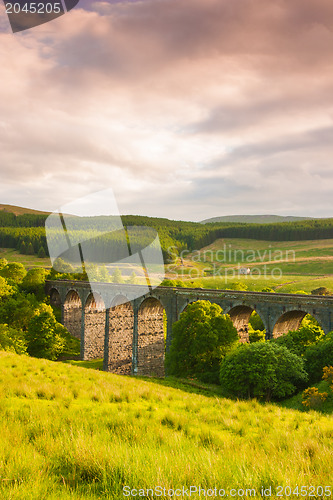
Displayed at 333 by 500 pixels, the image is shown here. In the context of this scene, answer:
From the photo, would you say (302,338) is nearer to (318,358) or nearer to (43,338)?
(318,358)

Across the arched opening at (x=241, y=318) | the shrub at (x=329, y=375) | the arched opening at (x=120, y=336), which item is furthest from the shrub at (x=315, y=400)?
the arched opening at (x=120, y=336)

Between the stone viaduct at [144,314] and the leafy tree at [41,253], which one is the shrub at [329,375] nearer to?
the stone viaduct at [144,314]

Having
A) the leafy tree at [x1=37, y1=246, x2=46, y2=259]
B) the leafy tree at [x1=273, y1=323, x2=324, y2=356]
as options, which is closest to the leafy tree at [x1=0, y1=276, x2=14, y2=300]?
the leafy tree at [x1=273, y1=323, x2=324, y2=356]

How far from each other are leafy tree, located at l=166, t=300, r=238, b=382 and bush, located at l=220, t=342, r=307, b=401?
5.40 metres

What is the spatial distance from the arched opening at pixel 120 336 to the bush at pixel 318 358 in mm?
25306

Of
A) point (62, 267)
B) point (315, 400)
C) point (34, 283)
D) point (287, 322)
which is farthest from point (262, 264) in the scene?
point (315, 400)

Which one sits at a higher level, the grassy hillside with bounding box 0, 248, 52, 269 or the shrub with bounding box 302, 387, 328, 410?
the grassy hillside with bounding box 0, 248, 52, 269

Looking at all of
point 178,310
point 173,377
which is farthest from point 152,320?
point 173,377

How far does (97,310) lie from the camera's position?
177ft

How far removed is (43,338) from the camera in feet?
153

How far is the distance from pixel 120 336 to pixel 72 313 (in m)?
15.6

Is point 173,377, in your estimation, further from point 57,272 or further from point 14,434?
point 57,272

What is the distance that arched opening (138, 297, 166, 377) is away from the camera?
4453cm

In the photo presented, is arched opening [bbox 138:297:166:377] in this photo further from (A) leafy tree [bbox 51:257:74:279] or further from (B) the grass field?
(B) the grass field
